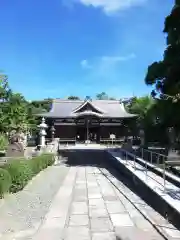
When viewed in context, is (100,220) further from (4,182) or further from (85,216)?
(4,182)

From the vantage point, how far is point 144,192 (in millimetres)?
9906

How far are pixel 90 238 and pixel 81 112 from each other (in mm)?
36986

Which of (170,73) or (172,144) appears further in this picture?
(172,144)

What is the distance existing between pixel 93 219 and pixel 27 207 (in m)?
2.11

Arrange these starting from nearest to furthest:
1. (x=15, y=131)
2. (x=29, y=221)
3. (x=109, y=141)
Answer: (x=29, y=221) → (x=15, y=131) → (x=109, y=141)

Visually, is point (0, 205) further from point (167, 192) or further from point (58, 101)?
point (58, 101)

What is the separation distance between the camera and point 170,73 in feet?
53.2

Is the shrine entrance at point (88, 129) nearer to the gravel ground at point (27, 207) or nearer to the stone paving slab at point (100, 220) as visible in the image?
the gravel ground at point (27, 207)

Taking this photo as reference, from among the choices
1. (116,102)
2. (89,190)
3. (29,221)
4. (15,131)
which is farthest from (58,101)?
(29,221)

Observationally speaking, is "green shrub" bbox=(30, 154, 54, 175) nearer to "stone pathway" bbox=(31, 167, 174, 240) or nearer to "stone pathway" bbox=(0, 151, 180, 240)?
"stone pathway" bbox=(0, 151, 180, 240)

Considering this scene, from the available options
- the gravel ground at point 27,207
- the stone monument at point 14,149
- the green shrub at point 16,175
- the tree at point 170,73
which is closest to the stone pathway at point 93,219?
the gravel ground at point 27,207

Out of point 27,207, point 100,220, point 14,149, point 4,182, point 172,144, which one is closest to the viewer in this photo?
point 100,220

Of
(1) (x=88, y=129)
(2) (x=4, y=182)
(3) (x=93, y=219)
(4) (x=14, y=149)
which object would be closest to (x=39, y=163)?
(4) (x=14, y=149)

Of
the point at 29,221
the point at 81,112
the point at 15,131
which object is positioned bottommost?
the point at 29,221
